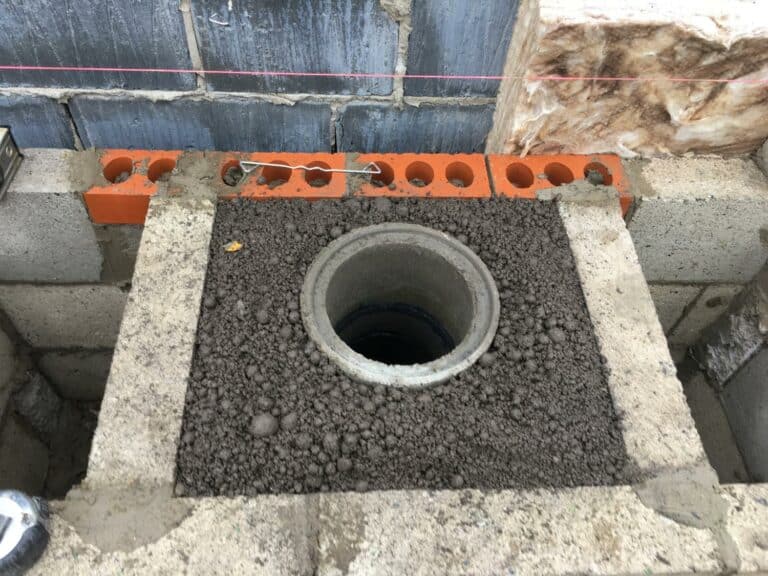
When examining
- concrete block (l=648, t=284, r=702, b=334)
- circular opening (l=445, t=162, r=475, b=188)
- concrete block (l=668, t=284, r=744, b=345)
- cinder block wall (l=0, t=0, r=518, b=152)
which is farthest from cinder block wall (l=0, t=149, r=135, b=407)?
concrete block (l=668, t=284, r=744, b=345)

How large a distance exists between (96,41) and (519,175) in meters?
1.68

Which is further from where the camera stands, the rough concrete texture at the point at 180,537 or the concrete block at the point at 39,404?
the concrete block at the point at 39,404

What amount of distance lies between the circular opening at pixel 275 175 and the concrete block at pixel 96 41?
0.42 meters

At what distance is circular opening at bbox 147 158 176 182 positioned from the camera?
220cm

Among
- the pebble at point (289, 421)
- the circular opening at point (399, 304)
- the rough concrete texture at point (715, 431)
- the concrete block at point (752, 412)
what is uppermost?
the pebble at point (289, 421)

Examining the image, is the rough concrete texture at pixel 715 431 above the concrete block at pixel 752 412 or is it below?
below

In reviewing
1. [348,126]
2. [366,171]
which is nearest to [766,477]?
[366,171]

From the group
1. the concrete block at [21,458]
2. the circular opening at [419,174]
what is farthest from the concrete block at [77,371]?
the circular opening at [419,174]

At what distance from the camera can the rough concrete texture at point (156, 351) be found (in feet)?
5.13

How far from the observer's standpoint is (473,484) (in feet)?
5.24

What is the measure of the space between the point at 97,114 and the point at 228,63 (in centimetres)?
60

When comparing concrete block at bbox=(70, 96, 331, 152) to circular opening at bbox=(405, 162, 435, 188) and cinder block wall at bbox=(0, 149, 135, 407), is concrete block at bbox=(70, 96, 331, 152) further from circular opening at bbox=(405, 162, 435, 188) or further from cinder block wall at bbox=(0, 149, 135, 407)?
circular opening at bbox=(405, 162, 435, 188)

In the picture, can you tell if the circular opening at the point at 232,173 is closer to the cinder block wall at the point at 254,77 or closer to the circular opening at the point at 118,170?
the cinder block wall at the point at 254,77

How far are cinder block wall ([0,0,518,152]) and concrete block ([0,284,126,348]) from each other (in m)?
0.65
